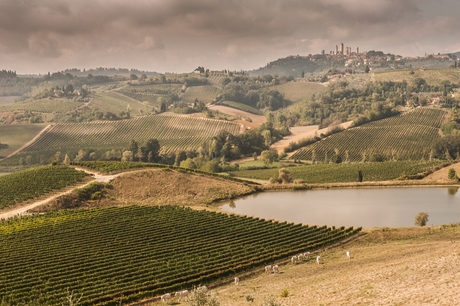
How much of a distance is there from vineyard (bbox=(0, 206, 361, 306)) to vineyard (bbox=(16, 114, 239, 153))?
355 ft

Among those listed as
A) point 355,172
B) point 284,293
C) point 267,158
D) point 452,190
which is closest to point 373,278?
point 284,293

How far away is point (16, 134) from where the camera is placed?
181125 mm

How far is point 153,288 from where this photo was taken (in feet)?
115

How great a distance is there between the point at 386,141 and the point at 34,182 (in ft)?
435

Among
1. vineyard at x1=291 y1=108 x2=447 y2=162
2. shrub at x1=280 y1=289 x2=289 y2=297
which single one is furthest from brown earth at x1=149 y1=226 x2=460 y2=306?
vineyard at x1=291 y1=108 x2=447 y2=162

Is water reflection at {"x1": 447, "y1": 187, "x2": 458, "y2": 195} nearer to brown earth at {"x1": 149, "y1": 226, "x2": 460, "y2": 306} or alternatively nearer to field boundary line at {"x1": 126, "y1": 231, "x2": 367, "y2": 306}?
brown earth at {"x1": 149, "y1": 226, "x2": 460, "y2": 306}

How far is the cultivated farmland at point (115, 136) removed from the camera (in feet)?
566

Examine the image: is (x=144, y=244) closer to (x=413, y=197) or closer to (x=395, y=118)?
(x=413, y=197)

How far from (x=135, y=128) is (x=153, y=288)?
173 meters

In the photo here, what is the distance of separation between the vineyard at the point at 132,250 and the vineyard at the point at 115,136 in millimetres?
108256

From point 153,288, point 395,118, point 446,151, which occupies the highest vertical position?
point 395,118

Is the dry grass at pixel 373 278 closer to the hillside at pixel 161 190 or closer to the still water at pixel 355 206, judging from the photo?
the still water at pixel 355 206

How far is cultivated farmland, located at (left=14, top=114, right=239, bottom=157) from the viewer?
172625 millimetres

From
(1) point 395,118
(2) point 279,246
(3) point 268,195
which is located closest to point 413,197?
(3) point 268,195
